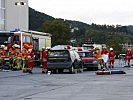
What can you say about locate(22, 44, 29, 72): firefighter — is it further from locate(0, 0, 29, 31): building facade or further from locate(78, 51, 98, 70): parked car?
locate(0, 0, 29, 31): building facade

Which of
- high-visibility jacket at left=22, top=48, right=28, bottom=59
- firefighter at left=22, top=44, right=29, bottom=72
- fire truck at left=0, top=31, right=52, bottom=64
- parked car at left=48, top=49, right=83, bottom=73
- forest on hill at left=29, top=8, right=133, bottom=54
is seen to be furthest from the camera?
forest on hill at left=29, top=8, right=133, bottom=54

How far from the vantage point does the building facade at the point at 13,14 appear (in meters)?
60.5

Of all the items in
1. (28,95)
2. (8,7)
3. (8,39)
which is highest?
(8,7)

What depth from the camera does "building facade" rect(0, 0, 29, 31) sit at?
199ft

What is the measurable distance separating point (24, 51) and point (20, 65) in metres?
1.74

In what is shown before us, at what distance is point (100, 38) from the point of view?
147 metres

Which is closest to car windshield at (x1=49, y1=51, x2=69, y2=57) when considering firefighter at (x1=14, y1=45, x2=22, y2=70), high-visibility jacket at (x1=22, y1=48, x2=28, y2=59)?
high-visibility jacket at (x1=22, y1=48, x2=28, y2=59)

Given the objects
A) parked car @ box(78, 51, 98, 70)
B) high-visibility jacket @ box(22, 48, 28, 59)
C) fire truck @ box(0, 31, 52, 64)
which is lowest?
parked car @ box(78, 51, 98, 70)

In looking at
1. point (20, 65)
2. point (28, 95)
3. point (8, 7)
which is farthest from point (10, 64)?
point (8, 7)

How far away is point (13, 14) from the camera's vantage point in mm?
62844

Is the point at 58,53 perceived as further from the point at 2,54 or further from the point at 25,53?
the point at 2,54

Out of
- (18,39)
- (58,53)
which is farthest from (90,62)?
(18,39)

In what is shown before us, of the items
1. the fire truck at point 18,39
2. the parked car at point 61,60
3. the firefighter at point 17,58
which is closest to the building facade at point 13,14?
the fire truck at point 18,39

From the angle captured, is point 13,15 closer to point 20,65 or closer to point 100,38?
point 20,65
